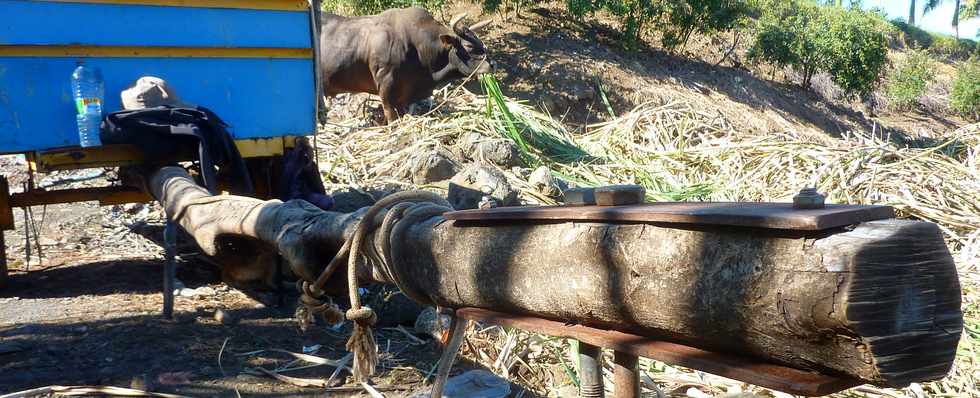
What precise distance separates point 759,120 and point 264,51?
1171cm

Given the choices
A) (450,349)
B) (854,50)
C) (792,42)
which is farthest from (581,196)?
(854,50)

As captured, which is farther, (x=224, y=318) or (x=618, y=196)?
(x=224, y=318)

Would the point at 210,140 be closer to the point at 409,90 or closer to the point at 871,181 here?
the point at 871,181

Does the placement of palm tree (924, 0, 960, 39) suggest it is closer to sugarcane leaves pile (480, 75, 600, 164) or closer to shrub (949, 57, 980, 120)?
shrub (949, 57, 980, 120)

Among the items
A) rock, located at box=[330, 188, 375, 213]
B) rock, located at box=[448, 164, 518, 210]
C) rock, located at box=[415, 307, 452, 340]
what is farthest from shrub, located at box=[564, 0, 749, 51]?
rock, located at box=[415, 307, 452, 340]

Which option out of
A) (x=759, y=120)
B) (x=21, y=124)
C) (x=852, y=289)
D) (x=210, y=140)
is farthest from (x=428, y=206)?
(x=759, y=120)

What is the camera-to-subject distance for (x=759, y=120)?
15.2 meters

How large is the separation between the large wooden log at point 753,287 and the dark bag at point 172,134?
343 centimetres

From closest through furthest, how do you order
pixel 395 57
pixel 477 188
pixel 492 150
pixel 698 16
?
pixel 477 188 → pixel 492 150 → pixel 395 57 → pixel 698 16

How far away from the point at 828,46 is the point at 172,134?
1786 centimetres

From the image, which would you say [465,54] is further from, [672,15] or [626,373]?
[626,373]

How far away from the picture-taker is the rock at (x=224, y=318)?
15.0ft

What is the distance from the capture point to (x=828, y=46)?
19.2m

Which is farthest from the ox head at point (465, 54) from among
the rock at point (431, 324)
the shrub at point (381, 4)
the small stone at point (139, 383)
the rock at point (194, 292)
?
the small stone at point (139, 383)
